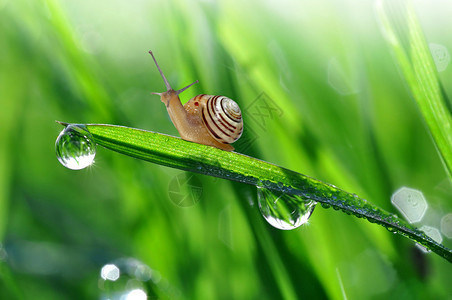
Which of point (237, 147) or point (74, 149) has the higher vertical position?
point (237, 147)

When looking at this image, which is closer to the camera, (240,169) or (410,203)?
(240,169)

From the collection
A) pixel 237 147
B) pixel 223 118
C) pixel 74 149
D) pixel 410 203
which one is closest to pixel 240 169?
pixel 74 149

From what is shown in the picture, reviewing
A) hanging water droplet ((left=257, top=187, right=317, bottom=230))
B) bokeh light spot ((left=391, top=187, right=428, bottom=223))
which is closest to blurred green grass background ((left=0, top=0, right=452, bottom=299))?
bokeh light spot ((left=391, top=187, right=428, bottom=223))

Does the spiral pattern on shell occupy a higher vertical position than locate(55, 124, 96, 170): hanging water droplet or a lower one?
higher

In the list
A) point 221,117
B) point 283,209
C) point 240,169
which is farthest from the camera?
point 221,117

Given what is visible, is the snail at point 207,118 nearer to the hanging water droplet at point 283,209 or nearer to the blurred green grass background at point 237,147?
the blurred green grass background at point 237,147

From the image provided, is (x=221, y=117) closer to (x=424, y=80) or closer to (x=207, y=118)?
(x=207, y=118)

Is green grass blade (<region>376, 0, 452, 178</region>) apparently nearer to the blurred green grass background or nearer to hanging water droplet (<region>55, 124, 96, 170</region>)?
the blurred green grass background
